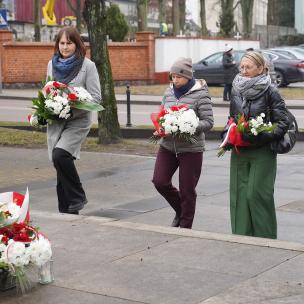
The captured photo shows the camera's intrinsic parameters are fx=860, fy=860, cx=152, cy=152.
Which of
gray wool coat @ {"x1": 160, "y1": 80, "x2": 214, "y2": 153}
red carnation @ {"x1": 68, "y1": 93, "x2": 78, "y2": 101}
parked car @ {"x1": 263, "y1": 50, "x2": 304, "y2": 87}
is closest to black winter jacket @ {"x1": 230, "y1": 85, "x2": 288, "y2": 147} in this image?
gray wool coat @ {"x1": 160, "y1": 80, "x2": 214, "y2": 153}

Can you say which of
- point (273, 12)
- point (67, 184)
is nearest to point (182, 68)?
point (67, 184)

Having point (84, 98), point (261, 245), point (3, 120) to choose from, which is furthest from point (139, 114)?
point (261, 245)

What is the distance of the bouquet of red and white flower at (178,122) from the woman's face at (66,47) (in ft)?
4.13

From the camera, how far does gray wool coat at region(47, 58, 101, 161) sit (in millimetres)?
8602

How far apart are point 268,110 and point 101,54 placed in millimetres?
8863

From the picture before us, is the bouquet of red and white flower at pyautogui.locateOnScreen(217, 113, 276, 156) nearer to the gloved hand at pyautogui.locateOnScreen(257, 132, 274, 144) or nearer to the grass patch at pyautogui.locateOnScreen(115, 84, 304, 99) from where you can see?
the gloved hand at pyautogui.locateOnScreen(257, 132, 274, 144)

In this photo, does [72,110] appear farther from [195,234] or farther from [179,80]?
[195,234]

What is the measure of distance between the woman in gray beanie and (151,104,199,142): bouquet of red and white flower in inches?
4.0

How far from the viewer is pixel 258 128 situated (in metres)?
7.09

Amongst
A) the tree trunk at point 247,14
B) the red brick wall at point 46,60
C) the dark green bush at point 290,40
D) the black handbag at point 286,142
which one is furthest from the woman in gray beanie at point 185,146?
the dark green bush at point 290,40

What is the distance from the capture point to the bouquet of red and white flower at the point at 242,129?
7.10 meters

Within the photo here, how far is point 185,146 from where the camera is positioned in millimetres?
8039

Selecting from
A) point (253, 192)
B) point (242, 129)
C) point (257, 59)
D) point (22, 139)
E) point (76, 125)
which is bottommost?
A: point (22, 139)

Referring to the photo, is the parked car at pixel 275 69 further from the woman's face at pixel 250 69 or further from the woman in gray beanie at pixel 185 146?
the woman's face at pixel 250 69
